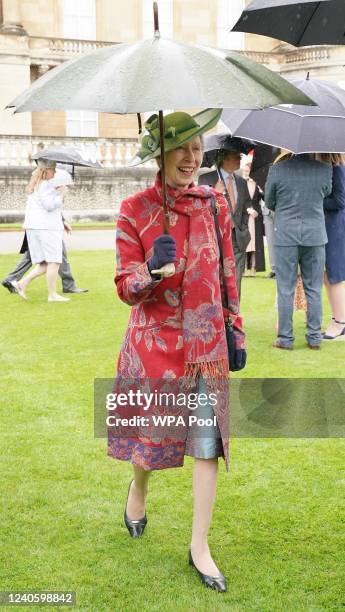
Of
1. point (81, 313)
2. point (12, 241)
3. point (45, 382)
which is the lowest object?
point (12, 241)

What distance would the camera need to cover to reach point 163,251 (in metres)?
3.38

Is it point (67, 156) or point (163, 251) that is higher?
point (163, 251)

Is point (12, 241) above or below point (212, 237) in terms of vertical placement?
below

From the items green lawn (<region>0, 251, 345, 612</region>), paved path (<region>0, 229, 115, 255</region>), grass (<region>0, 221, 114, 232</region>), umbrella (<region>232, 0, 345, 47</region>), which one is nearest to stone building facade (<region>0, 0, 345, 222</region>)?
grass (<region>0, 221, 114, 232</region>)

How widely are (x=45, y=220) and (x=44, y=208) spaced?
0.19 m

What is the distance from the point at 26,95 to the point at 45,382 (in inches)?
152

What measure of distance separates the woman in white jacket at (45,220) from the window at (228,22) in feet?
93.6

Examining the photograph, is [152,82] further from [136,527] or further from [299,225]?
[299,225]

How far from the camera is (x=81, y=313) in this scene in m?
10.3

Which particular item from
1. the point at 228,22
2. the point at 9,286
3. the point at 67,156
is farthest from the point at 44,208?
the point at 228,22

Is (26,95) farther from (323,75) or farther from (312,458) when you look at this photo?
(323,75)

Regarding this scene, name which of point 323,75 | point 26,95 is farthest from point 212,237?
point 323,75

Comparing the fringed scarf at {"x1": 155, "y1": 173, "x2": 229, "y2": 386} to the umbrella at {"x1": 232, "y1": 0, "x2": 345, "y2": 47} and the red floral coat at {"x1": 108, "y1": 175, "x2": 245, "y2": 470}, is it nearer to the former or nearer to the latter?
the red floral coat at {"x1": 108, "y1": 175, "x2": 245, "y2": 470}

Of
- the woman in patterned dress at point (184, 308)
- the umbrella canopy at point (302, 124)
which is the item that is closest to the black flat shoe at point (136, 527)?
the woman in patterned dress at point (184, 308)
